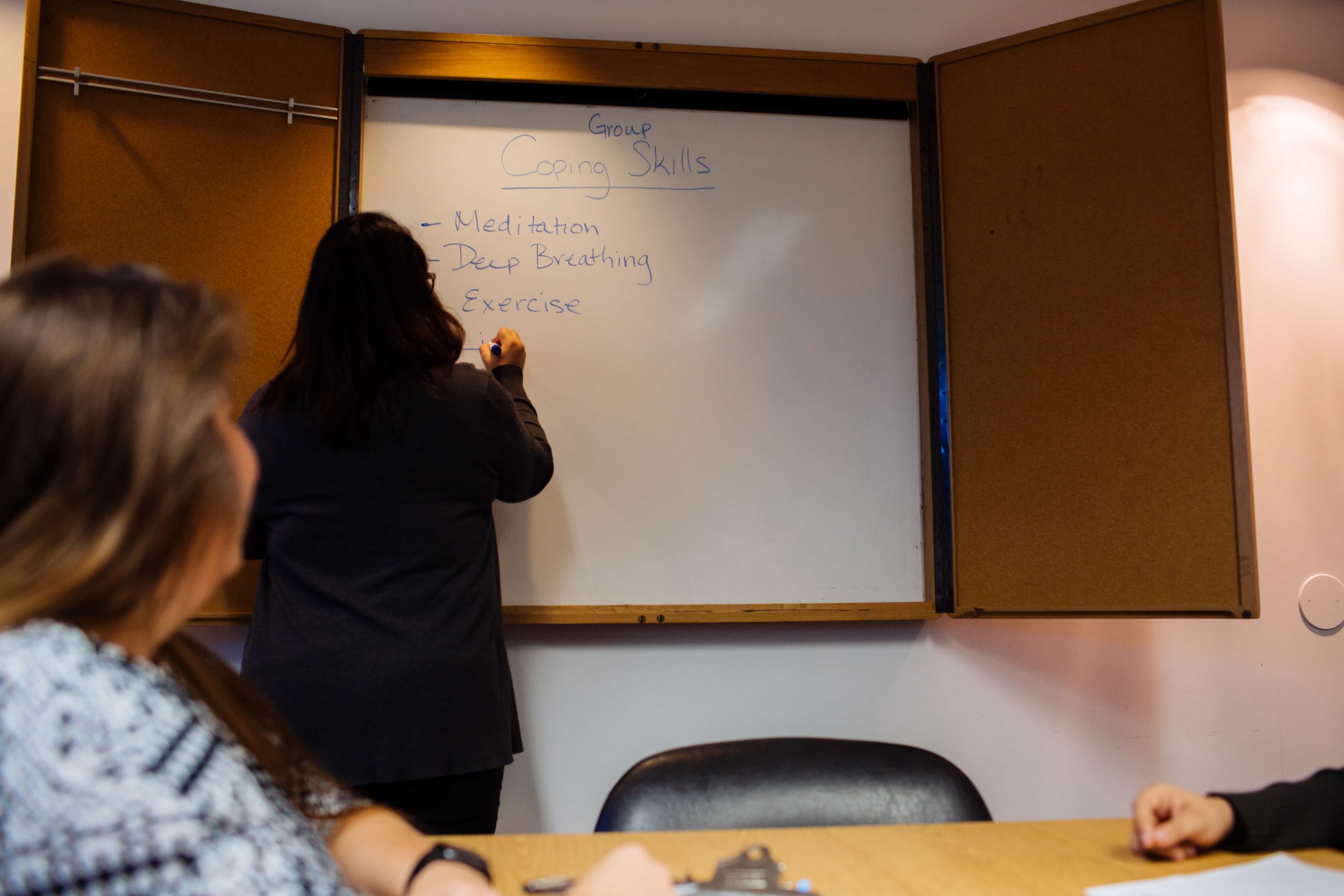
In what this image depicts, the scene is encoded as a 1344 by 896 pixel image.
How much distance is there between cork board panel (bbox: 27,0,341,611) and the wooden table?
3.97 ft

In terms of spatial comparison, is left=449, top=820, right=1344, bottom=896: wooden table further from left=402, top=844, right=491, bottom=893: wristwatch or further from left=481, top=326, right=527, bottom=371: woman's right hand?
left=481, top=326, right=527, bottom=371: woman's right hand

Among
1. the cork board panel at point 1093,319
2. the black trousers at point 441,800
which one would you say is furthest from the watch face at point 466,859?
the cork board panel at point 1093,319

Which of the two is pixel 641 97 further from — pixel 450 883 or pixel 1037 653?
→ pixel 450 883

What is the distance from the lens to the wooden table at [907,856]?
0.89 m

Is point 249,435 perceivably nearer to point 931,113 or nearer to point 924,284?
point 924,284

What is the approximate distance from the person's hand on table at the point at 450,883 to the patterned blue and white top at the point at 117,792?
0.21m

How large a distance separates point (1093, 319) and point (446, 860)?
5.56ft

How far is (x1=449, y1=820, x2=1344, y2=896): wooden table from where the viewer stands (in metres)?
0.89

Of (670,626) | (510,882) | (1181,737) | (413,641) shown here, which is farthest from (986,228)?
(510,882)

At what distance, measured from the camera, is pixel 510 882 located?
879mm

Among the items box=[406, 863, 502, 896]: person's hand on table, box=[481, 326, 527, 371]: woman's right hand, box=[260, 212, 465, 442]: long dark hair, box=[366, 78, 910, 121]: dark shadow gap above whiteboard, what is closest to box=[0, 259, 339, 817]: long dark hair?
box=[406, 863, 502, 896]: person's hand on table

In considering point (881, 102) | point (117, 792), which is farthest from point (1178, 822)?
point (881, 102)

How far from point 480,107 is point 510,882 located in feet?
5.57

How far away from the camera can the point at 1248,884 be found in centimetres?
86
